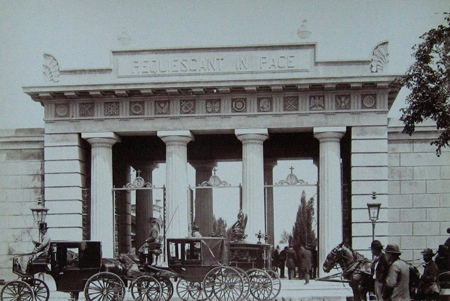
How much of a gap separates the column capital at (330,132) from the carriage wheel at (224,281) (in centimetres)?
1046

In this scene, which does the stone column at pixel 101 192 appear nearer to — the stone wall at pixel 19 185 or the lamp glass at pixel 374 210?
the stone wall at pixel 19 185

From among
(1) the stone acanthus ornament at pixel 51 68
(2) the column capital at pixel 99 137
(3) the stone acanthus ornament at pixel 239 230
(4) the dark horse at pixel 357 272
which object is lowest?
(4) the dark horse at pixel 357 272

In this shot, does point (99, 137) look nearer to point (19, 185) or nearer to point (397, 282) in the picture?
point (19, 185)

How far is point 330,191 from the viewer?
3272cm

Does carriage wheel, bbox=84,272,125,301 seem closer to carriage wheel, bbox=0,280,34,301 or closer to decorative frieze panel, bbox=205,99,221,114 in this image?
carriage wheel, bbox=0,280,34,301

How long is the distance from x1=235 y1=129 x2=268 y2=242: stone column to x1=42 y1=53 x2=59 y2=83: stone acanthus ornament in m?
7.79

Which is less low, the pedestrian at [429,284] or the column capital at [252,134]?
the column capital at [252,134]

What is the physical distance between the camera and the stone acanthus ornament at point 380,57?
32.7m

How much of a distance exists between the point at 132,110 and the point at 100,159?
239cm

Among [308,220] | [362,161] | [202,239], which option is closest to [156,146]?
[362,161]

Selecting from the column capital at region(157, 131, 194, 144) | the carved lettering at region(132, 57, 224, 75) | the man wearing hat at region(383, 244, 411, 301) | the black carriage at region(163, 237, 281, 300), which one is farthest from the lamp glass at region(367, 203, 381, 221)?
the man wearing hat at region(383, 244, 411, 301)

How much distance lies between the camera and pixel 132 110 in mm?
33500

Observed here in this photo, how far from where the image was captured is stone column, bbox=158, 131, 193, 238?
3319 centimetres

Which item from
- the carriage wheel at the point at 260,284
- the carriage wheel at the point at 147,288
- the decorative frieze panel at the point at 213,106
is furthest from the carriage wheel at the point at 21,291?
the decorative frieze panel at the point at 213,106
